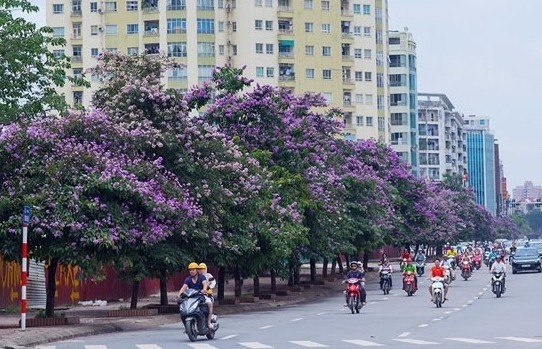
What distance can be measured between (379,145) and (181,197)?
52.6m

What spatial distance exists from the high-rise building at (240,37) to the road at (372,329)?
73830 millimetres

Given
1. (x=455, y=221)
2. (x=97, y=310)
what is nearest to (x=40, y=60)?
(x=97, y=310)

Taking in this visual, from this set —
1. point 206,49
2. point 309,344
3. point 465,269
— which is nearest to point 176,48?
point 206,49

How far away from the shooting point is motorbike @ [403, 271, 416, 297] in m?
55.1

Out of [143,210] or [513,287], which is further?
[513,287]

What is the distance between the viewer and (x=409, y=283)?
5522 cm

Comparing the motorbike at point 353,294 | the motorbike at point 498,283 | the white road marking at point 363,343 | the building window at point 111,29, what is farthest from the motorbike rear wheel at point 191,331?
the building window at point 111,29

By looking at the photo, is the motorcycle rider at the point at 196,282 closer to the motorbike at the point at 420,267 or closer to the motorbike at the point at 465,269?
the motorbike at the point at 465,269

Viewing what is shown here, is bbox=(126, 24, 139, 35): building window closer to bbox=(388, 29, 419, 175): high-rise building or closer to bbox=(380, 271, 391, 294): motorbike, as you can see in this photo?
bbox=(388, 29, 419, 175): high-rise building

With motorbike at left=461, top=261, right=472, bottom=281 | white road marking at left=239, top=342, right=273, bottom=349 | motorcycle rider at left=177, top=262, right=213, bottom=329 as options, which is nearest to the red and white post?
motorcycle rider at left=177, top=262, right=213, bottom=329

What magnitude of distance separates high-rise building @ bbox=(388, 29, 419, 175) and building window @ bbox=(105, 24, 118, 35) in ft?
183

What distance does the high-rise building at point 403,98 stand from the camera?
169875 mm

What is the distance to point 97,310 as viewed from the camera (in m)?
43.1

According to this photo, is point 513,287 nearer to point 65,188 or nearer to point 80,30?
point 65,188
